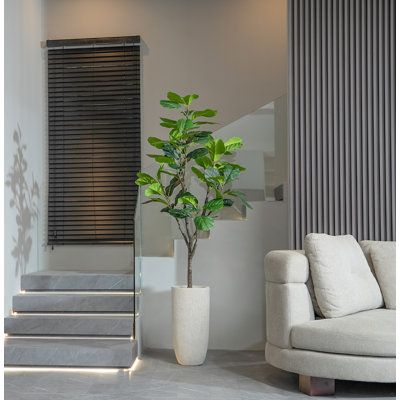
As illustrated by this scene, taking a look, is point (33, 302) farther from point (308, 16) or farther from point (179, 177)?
point (308, 16)

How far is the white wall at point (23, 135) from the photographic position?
510 centimetres

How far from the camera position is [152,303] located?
498 centimetres

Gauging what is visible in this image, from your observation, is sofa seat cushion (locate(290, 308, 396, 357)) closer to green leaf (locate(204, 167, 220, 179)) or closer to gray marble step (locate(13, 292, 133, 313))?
green leaf (locate(204, 167, 220, 179))

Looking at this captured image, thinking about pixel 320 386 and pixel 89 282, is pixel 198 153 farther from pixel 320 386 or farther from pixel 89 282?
pixel 320 386

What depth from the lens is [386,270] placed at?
416 centimetres

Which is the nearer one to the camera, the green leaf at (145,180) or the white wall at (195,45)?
the green leaf at (145,180)

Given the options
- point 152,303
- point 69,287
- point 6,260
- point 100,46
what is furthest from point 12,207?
point 100,46

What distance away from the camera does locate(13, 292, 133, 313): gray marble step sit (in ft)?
16.0

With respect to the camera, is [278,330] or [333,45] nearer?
[278,330]

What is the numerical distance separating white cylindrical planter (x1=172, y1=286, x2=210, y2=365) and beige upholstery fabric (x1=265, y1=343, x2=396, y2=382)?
904mm

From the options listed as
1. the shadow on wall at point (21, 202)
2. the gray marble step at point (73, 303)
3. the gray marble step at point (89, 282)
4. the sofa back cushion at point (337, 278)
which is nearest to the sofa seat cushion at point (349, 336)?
the sofa back cushion at point (337, 278)

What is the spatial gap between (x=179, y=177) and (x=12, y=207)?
1.66m

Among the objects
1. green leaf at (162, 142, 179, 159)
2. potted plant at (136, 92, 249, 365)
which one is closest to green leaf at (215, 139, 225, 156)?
potted plant at (136, 92, 249, 365)

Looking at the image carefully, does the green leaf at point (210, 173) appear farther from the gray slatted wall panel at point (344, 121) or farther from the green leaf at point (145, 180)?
the gray slatted wall panel at point (344, 121)
